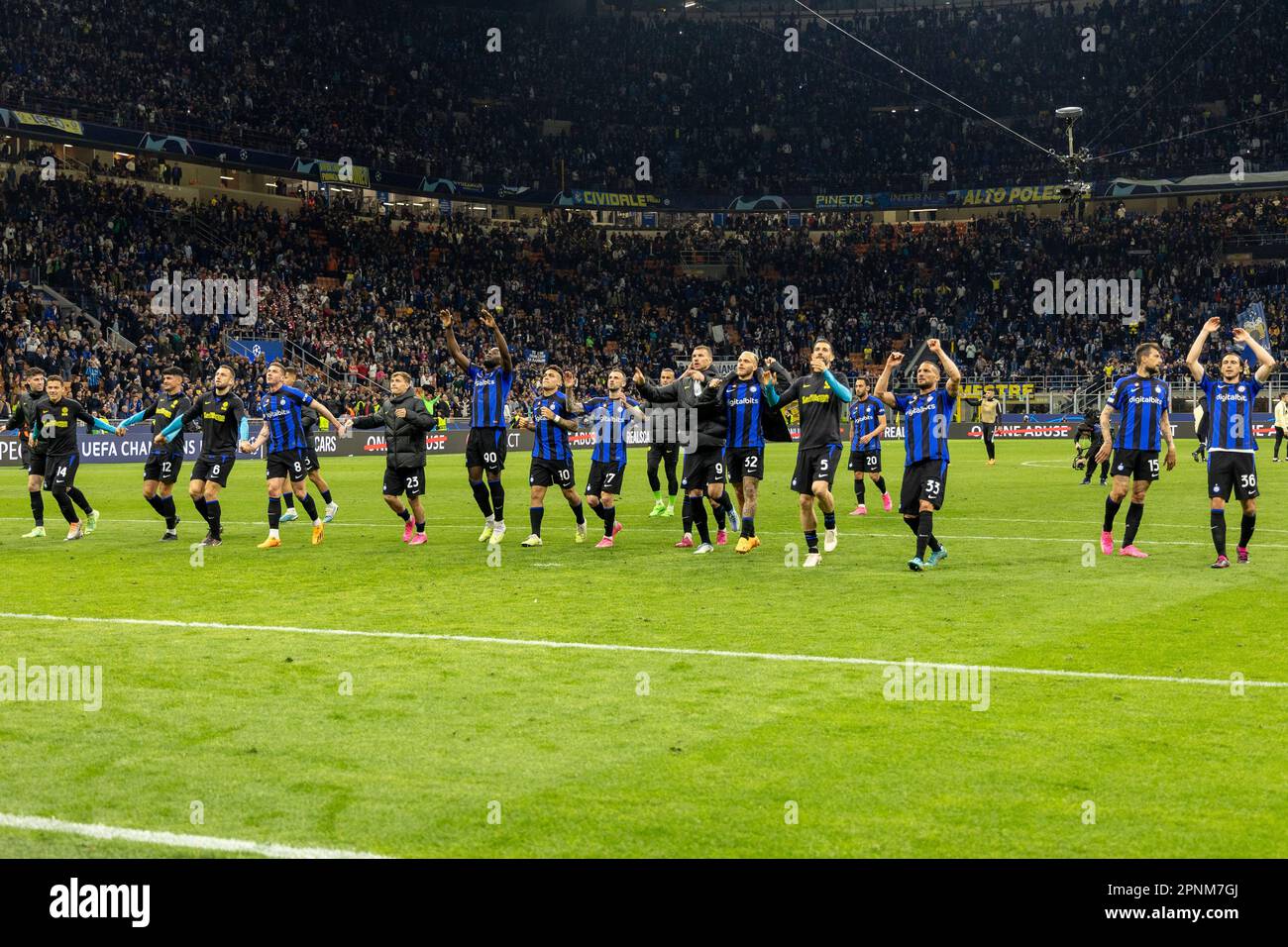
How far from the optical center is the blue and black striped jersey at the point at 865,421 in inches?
868

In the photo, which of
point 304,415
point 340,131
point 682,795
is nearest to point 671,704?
point 682,795

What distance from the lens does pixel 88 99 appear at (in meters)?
51.1

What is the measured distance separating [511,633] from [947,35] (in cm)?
7152

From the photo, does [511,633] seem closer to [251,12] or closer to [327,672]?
[327,672]

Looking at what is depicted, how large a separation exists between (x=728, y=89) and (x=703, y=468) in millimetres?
63200

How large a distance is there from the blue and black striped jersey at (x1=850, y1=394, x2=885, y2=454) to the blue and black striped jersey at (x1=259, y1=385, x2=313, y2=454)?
358 inches

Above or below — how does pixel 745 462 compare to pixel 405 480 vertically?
above

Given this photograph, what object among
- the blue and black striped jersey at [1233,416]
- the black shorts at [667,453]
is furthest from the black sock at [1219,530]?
the black shorts at [667,453]

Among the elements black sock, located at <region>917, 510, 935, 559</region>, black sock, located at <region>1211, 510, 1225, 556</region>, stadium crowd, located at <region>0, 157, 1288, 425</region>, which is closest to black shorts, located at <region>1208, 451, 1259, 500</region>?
black sock, located at <region>1211, 510, 1225, 556</region>

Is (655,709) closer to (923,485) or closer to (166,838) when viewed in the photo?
(166,838)

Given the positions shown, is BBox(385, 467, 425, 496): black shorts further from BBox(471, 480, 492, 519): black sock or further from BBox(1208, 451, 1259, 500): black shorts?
BBox(1208, 451, 1259, 500): black shorts

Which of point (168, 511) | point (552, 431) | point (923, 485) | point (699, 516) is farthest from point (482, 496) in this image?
point (923, 485)

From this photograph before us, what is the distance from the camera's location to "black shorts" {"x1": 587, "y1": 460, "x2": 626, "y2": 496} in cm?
1805

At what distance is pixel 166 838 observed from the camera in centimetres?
558
